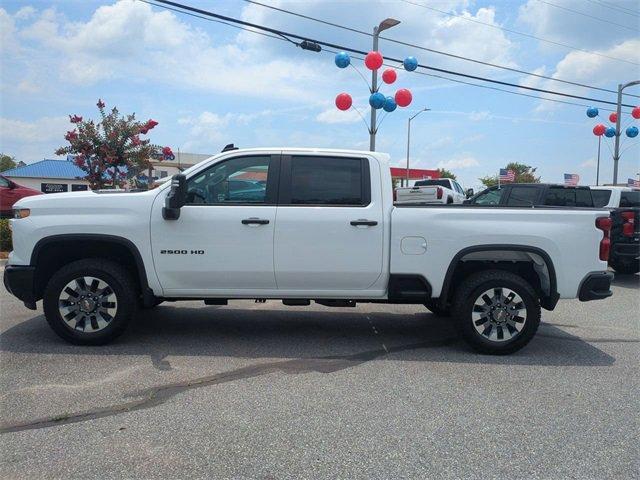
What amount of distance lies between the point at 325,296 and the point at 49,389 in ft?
8.52

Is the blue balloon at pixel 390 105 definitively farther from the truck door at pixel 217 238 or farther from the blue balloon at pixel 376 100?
the truck door at pixel 217 238

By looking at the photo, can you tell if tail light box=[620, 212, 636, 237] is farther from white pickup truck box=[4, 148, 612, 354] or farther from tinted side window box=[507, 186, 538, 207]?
Result: white pickup truck box=[4, 148, 612, 354]

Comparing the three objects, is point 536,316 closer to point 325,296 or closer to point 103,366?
point 325,296

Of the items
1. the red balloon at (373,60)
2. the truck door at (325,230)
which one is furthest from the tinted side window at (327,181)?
the red balloon at (373,60)

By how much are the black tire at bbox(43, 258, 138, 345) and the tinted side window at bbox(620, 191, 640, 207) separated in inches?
436

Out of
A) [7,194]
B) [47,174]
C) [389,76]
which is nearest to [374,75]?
[389,76]

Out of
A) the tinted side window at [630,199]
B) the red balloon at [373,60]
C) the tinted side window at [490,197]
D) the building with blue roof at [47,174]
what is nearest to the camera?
the tinted side window at [630,199]

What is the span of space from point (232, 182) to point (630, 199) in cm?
1035

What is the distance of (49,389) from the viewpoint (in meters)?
4.27

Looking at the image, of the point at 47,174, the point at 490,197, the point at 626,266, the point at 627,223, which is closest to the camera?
the point at 627,223

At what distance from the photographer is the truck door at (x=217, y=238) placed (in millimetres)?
5293

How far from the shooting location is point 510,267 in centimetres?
576

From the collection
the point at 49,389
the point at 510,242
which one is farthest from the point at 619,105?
the point at 49,389

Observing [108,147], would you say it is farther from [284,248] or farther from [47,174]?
[47,174]
